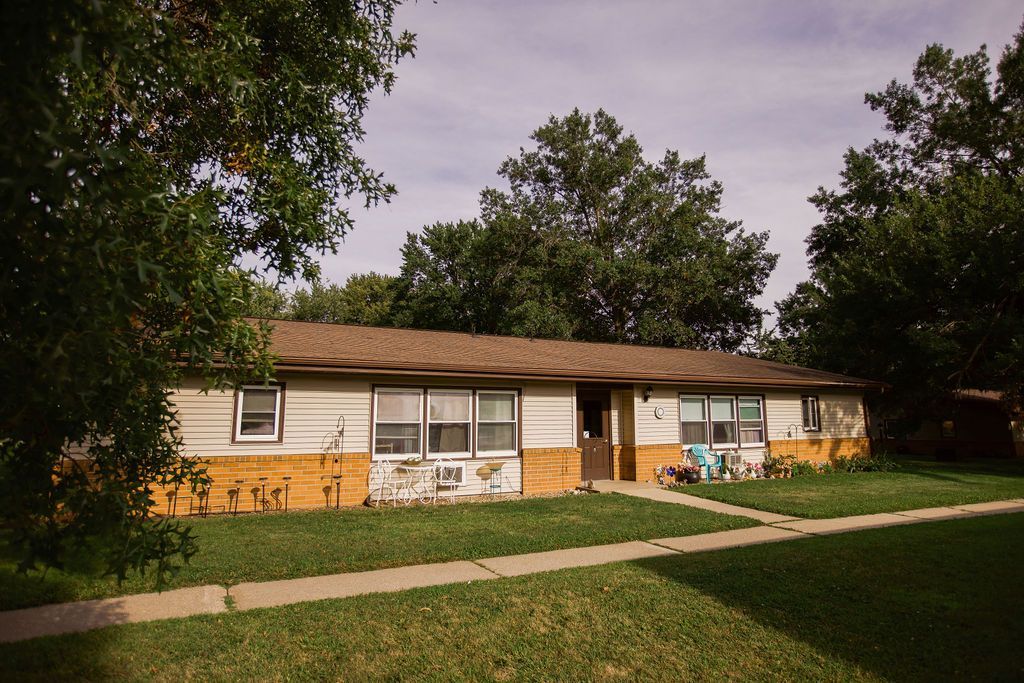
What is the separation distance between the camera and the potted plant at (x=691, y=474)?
48.6 feet

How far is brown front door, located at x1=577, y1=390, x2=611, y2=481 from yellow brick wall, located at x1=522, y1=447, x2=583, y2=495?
3.32 feet

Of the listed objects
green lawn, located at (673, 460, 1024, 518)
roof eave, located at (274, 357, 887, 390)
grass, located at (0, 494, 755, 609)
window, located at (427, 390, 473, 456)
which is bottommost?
grass, located at (0, 494, 755, 609)

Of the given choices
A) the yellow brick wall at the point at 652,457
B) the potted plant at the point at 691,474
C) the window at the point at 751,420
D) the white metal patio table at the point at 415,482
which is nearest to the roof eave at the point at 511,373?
the window at the point at 751,420

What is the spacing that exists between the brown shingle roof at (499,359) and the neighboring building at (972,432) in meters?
10.6

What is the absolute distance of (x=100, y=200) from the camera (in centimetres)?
217

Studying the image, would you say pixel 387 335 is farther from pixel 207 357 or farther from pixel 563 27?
pixel 207 357

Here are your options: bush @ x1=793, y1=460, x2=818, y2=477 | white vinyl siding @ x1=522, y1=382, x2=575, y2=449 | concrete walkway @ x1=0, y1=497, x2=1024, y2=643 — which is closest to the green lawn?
bush @ x1=793, y1=460, x2=818, y2=477

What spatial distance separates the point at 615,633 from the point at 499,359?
9.65 metres

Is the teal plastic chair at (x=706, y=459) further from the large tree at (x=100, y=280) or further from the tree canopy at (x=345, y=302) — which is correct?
the tree canopy at (x=345, y=302)

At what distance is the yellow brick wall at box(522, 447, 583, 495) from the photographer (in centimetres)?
1330

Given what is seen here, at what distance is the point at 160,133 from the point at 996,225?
22.0 meters

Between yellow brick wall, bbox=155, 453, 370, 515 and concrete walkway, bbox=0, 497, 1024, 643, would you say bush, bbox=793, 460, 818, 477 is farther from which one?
yellow brick wall, bbox=155, 453, 370, 515

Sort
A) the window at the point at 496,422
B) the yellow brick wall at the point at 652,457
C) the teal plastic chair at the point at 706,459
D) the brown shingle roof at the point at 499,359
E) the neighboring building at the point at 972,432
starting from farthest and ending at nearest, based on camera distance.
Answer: the neighboring building at the point at 972,432, the teal plastic chair at the point at 706,459, the yellow brick wall at the point at 652,457, the window at the point at 496,422, the brown shingle roof at the point at 499,359

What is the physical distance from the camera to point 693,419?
16.0 metres
